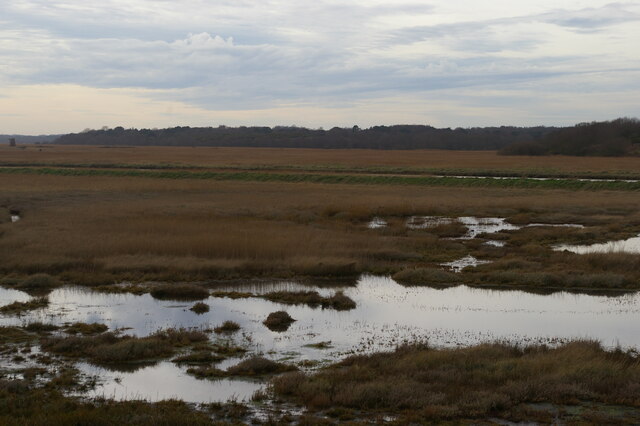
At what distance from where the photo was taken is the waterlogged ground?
13.2 m

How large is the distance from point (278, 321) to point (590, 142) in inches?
4423

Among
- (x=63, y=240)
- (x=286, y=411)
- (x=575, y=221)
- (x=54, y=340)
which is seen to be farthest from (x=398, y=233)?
(x=286, y=411)

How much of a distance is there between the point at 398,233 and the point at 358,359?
18.1m

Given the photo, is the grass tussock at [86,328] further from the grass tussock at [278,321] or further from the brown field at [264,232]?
the brown field at [264,232]

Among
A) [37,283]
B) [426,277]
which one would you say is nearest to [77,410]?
[37,283]

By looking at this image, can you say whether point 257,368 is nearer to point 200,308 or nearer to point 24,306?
point 200,308

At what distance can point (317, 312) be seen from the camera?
18.9 meters

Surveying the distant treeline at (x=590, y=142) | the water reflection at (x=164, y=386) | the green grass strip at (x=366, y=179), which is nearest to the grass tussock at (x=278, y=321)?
the water reflection at (x=164, y=386)

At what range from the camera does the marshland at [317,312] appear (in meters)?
11.7

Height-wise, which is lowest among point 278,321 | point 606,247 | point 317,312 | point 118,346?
point 317,312

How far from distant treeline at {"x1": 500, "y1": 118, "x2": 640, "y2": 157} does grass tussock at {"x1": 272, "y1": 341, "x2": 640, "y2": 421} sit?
103 metres

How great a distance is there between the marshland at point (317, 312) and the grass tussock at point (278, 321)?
0.14ft

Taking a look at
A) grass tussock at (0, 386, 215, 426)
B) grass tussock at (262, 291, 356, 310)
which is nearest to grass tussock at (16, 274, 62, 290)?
grass tussock at (262, 291, 356, 310)

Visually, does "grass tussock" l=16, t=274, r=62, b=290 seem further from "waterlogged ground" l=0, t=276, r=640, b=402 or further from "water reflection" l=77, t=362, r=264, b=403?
"water reflection" l=77, t=362, r=264, b=403
